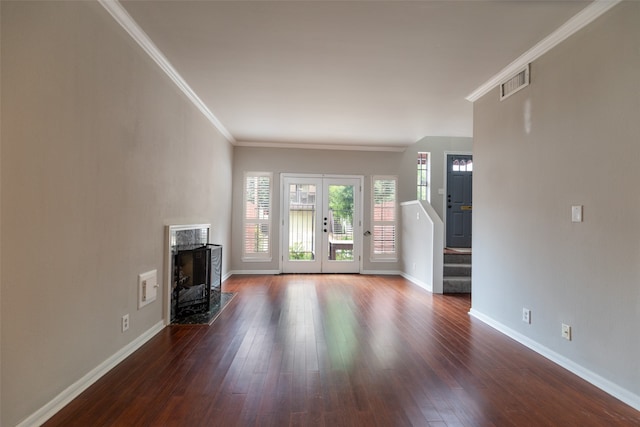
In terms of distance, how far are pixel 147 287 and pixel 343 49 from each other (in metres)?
2.74

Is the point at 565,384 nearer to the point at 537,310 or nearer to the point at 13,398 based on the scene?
the point at 537,310

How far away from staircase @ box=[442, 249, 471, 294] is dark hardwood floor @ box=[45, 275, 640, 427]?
1.45 meters

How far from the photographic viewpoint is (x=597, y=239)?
2150 millimetres

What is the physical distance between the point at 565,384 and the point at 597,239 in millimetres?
1041

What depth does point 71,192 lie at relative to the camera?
1822 mm

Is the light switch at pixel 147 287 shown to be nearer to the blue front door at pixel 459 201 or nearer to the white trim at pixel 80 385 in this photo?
the white trim at pixel 80 385

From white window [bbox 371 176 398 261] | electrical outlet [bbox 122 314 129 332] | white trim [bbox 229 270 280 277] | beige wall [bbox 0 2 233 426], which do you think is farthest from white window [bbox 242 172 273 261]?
electrical outlet [bbox 122 314 129 332]

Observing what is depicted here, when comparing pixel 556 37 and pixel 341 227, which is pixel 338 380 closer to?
pixel 556 37

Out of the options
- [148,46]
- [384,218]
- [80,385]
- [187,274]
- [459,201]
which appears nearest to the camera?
[80,385]

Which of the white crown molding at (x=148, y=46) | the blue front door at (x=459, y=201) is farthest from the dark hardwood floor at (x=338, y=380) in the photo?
the blue front door at (x=459, y=201)

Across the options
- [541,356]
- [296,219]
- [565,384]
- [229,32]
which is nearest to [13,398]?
[229,32]

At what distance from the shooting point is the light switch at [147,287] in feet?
8.71

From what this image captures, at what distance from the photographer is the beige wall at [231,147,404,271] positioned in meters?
6.06

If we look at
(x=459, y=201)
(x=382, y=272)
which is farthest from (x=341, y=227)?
(x=459, y=201)
